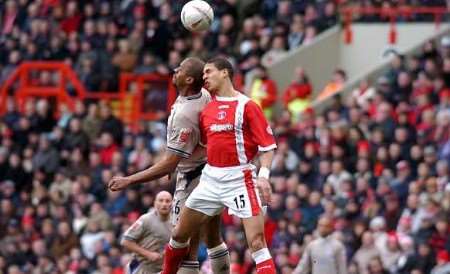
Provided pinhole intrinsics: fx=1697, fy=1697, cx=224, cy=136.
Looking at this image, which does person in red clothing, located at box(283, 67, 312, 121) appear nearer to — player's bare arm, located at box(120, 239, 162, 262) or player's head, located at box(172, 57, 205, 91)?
player's bare arm, located at box(120, 239, 162, 262)

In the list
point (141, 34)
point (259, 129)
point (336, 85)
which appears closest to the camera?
point (259, 129)

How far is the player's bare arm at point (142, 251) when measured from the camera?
656 inches

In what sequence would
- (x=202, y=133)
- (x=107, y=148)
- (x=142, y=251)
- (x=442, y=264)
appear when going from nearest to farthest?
(x=202, y=133), (x=142, y=251), (x=442, y=264), (x=107, y=148)

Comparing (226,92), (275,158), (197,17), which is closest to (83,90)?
(275,158)

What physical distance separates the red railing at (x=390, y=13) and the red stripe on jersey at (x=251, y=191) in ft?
41.8

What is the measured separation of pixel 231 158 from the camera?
47.5ft

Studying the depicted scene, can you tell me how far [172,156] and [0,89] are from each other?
15415mm

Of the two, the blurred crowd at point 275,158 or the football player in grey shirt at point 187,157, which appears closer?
the football player in grey shirt at point 187,157

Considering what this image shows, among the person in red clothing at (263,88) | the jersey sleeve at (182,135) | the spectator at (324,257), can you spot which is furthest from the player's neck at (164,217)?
the person in red clothing at (263,88)

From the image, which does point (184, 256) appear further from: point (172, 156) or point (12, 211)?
point (12, 211)

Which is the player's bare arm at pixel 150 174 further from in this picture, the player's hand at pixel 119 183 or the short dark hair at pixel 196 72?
the short dark hair at pixel 196 72

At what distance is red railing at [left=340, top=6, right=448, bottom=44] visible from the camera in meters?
26.8

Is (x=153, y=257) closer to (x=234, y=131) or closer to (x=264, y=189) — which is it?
(x=234, y=131)

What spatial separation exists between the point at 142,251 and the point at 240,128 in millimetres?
2813
